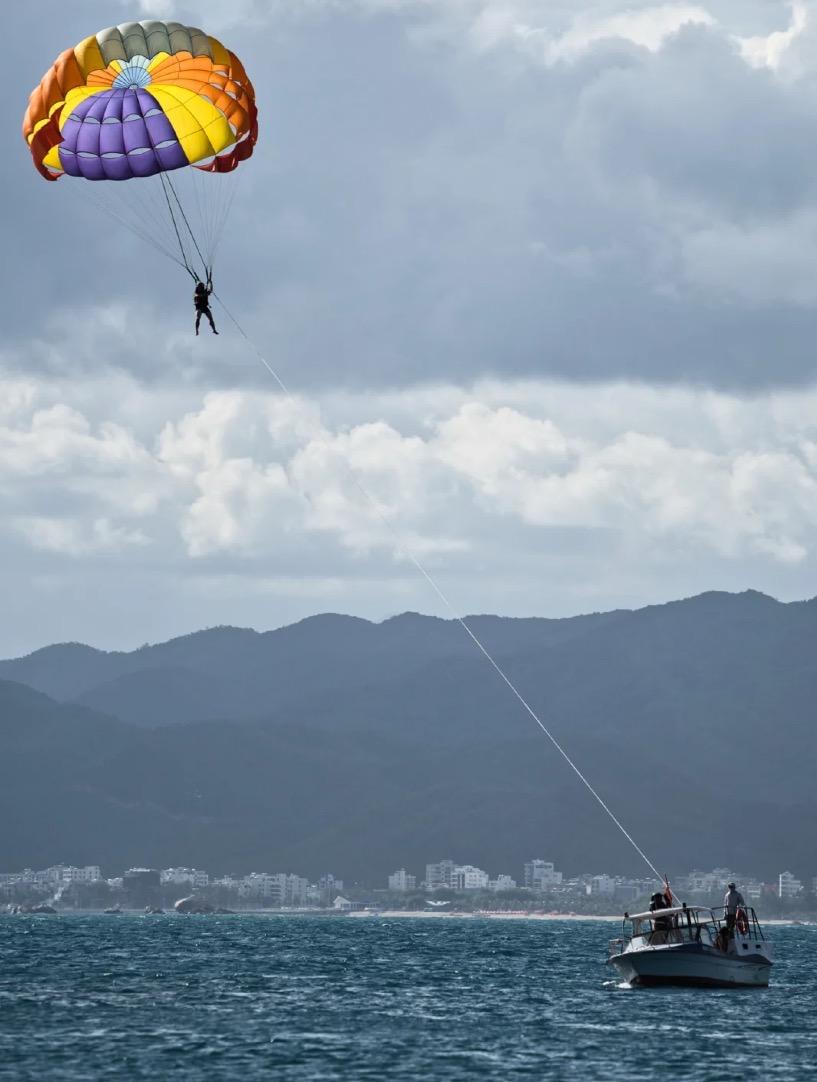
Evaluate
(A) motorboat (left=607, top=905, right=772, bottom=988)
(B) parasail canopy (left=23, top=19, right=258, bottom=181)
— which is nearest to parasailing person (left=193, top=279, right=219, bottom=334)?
(B) parasail canopy (left=23, top=19, right=258, bottom=181)

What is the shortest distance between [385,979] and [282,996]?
14.8 m

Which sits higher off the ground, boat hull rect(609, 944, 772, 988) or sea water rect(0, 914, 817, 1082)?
boat hull rect(609, 944, 772, 988)

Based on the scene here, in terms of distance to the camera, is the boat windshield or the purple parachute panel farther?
the boat windshield

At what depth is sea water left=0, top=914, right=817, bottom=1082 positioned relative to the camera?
54.3m

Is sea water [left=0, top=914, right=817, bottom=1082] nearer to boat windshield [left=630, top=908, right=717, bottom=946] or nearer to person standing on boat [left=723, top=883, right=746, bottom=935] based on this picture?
boat windshield [left=630, top=908, right=717, bottom=946]

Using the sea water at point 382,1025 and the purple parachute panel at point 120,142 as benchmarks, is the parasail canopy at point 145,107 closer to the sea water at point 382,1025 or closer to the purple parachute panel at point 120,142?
the purple parachute panel at point 120,142

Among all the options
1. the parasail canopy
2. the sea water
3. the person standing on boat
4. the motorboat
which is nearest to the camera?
the sea water

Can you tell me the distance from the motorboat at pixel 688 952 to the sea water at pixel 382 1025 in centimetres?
90

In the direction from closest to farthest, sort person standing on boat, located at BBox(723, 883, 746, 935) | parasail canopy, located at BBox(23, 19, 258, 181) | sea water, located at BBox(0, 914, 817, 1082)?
sea water, located at BBox(0, 914, 817, 1082)
parasail canopy, located at BBox(23, 19, 258, 181)
person standing on boat, located at BBox(723, 883, 746, 935)

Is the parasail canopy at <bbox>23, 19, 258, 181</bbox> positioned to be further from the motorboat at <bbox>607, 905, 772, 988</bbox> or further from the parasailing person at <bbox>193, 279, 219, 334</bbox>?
the motorboat at <bbox>607, 905, 772, 988</bbox>

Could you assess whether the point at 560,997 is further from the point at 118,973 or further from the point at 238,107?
the point at 238,107

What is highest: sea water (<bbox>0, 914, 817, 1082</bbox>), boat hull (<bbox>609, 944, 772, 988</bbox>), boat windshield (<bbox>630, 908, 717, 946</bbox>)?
boat windshield (<bbox>630, 908, 717, 946</bbox>)

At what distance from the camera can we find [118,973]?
9200cm

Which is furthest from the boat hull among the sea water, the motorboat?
the sea water
